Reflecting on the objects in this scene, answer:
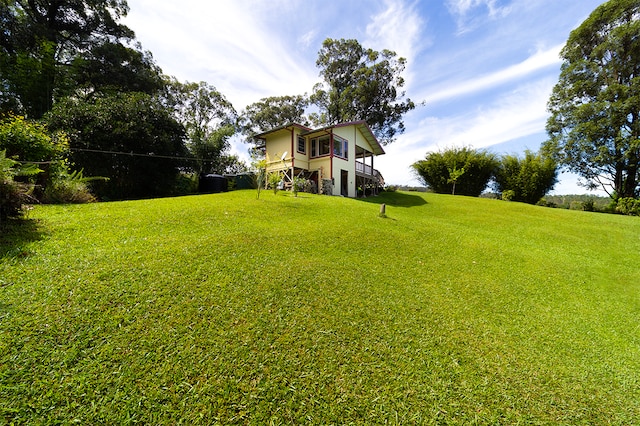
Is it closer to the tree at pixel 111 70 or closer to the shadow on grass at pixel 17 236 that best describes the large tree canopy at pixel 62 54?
the tree at pixel 111 70

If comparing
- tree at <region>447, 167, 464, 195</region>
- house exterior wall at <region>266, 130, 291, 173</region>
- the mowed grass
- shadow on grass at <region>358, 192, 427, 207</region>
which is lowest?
the mowed grass

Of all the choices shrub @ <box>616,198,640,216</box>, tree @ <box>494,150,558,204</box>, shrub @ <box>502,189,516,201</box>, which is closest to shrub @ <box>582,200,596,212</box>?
shrub @ <box>616,198,640,216</box>

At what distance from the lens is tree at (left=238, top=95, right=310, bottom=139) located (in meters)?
26.9

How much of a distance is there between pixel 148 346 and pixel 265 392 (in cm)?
114

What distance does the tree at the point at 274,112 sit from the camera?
88.2 feet

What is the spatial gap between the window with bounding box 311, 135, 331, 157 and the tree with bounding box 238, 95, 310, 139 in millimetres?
11831

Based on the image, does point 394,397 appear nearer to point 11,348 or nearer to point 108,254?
point 11,348

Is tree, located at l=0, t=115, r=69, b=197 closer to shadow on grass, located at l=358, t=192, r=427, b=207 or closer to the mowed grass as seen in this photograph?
the mowed grass

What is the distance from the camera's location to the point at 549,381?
2471 mm

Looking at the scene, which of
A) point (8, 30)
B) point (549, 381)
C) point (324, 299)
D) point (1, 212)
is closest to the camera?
point (549, 381)

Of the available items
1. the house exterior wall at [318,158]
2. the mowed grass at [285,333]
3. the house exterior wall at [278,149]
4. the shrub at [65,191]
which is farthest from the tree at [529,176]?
the shrub at [65,191]

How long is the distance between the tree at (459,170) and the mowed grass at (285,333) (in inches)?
700

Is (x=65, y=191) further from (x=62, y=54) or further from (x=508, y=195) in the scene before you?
(x=508, y=195)

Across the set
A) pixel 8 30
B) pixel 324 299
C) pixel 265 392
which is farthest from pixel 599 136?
pixel 8 30
